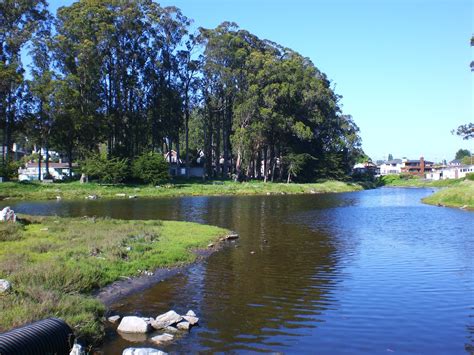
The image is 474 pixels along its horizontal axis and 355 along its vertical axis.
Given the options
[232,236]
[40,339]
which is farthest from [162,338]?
[232,236]

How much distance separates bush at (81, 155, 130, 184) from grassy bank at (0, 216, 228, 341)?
4094cm

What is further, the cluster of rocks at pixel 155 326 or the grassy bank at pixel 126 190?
the grassy bank at pixel 126 190

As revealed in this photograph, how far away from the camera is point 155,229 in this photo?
87.5 ft

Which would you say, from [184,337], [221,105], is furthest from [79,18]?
[184,337]

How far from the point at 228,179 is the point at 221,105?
52.0 ft

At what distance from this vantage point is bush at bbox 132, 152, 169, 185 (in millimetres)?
72125

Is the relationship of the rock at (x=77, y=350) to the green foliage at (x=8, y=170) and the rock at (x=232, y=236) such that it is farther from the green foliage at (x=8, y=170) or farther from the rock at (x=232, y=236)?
the green foliage at (x=8, y=170)

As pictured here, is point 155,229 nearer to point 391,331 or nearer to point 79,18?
point 391,331

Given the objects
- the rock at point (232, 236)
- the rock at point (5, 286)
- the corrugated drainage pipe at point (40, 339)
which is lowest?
the rock at point (232, 236)

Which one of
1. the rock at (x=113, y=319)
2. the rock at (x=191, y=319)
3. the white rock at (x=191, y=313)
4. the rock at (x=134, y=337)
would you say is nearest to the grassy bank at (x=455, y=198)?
the white rock at (x=191, y=313)

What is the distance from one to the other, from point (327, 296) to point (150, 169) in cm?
6022

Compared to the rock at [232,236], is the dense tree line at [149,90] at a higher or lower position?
higher

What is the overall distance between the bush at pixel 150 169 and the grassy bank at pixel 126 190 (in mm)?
1713

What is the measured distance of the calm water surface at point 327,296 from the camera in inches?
428
